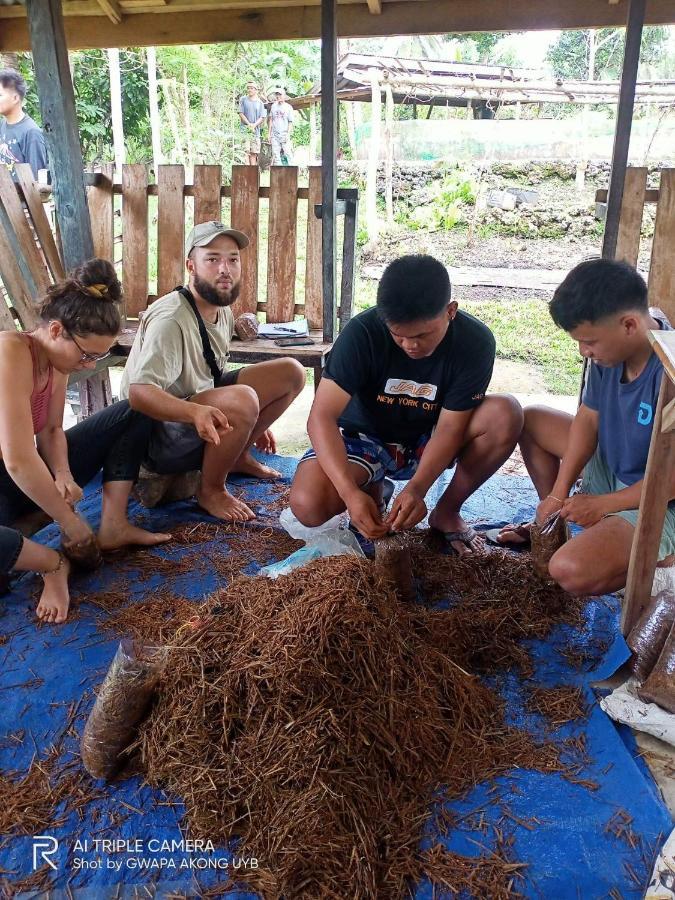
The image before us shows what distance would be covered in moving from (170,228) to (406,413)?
2.87 m

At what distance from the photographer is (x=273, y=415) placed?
3.95 meters

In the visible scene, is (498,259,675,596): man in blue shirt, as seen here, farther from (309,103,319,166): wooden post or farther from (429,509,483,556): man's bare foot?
(309,103,319,166): wooden post

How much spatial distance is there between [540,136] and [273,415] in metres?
11.5

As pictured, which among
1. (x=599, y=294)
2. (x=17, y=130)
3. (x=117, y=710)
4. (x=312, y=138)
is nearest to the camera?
(x=117, y=710)

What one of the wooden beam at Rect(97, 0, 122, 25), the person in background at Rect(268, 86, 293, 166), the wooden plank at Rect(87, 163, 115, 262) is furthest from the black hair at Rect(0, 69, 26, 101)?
the person in background at Rect(268, 86, 293, 166)

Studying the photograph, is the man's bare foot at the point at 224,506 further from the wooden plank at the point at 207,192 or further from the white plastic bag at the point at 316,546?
the wooden plank at the point at 207,192

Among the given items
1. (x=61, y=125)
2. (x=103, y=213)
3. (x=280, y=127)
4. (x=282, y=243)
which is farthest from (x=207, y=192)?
(x=280, y=127)

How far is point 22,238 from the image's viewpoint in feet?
15.5

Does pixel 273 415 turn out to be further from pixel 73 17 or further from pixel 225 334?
pixel 73 17

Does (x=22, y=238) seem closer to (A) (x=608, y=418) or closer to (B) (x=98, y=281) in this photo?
(B) (x=98, y=281)

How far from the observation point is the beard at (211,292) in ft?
11.3

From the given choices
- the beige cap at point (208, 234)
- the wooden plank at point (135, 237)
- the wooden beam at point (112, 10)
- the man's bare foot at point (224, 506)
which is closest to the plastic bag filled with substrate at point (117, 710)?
the man's bare foot at point (224, 506)

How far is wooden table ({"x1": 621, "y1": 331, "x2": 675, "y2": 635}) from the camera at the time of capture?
216 centimetres

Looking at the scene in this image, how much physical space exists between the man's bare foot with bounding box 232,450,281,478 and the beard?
37.2 inches
